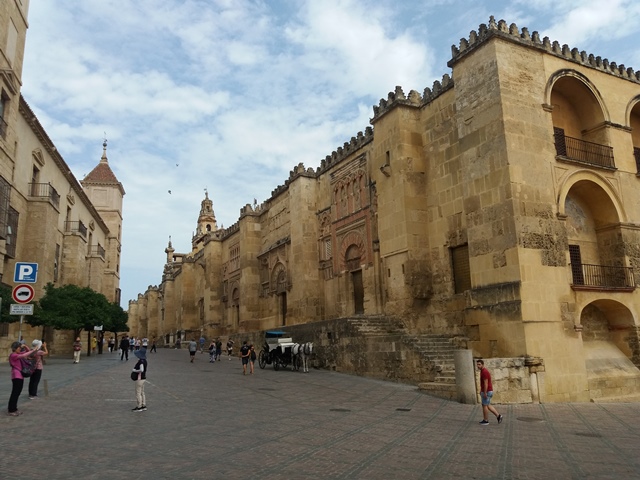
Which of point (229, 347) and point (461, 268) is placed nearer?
point (461, 268)

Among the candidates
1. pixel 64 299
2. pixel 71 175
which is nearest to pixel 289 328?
pixel 64 299

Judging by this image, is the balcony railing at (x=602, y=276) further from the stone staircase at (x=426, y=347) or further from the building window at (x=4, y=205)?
the building window at (x=4, y=205)

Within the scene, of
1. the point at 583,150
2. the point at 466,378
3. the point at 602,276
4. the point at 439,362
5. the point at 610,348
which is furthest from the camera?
the point at 583,150

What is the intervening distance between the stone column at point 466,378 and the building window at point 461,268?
4.93m

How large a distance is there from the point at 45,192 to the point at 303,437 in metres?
23.7

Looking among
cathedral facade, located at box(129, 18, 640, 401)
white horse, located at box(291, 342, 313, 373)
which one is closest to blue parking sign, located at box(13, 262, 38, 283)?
white horse, located at box(291, 342, 313, 373)

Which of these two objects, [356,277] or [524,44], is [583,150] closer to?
[524,44]

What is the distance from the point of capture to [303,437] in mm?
7262

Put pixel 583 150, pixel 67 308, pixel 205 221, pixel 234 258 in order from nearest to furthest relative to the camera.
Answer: pixel 583 150, pixel 67 308, pixel 234 258, pixel 205 221

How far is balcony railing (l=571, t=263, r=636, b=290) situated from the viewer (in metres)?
15.0

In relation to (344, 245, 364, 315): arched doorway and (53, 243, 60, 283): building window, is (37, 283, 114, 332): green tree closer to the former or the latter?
(53, 243, 60, 283): building window

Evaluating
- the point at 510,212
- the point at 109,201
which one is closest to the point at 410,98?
the point at 510,212

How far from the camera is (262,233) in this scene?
105 feet

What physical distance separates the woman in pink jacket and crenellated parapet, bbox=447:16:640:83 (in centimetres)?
1363
